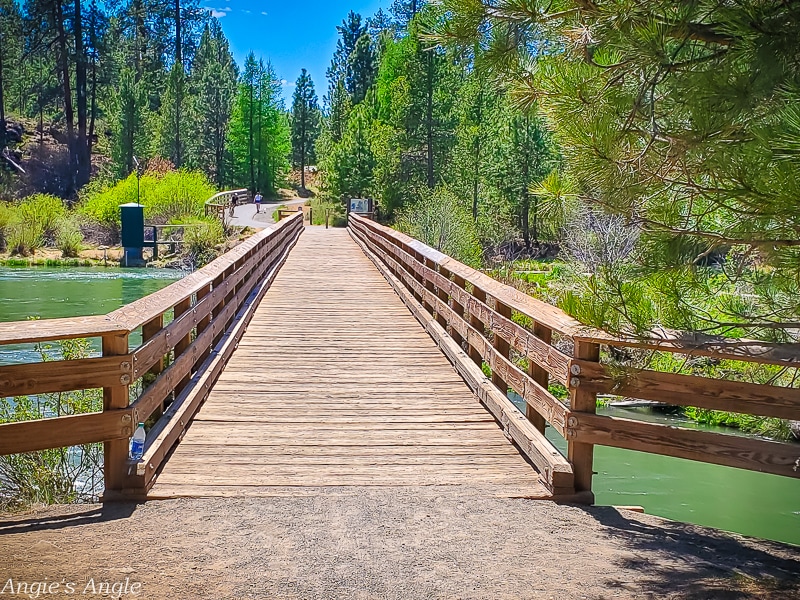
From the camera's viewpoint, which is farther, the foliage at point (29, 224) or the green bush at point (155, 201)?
the green bush at point (155, 201)

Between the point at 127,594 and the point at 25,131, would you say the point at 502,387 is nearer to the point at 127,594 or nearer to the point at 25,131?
the point at 127,594

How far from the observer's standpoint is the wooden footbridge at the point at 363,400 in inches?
150

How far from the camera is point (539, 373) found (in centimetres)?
500

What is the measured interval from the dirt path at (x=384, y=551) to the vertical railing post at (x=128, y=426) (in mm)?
175

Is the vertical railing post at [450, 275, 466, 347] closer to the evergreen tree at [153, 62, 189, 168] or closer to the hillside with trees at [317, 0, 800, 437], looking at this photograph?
the hillside with trees at [317, 0, 800, 437]

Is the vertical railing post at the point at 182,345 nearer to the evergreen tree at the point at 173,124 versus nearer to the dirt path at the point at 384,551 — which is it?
the dirt path at the point at 384,551

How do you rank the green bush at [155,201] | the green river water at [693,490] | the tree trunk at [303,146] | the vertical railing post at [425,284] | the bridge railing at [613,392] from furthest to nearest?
the tree trunk at [303,146], the green bush at [155,201], the vertical railing post at [425,284], the green river water at [693,490], the bridge railing at [613,392]

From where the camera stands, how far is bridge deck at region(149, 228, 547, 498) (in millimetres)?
4598

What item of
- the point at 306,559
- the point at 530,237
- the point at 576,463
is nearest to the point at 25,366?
the point at 306,559

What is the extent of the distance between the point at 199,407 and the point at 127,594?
300 centimetres

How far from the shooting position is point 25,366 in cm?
374

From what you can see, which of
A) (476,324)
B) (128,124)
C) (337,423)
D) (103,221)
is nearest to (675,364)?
(476,324)

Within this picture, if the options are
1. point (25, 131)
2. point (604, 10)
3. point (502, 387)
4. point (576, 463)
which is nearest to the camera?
point (604, 10)

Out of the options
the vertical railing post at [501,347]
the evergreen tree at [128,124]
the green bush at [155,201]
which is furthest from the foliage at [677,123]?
the evergreen tree at [128,124]
